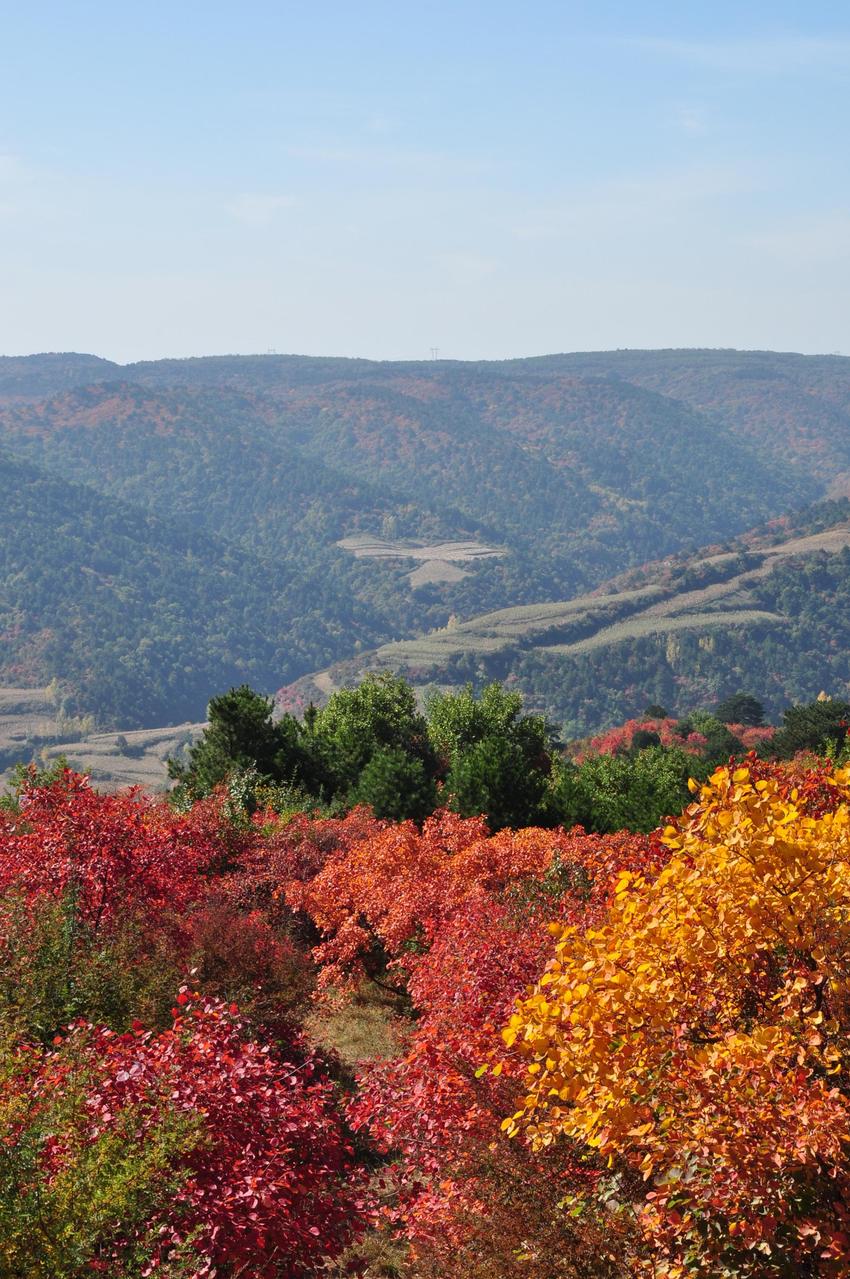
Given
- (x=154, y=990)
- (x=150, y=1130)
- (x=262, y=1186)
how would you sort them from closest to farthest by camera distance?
(x=150, y=1130) → (x=262, y=1186) → (x=154, y=990)

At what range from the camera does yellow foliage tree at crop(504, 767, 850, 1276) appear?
26.0 feet

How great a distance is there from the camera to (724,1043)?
9023mm

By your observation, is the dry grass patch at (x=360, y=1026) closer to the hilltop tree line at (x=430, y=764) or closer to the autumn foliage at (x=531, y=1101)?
the autumn foliage at (x=531, y=1101)

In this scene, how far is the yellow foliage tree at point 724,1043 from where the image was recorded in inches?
312

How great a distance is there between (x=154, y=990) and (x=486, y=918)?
498 cm

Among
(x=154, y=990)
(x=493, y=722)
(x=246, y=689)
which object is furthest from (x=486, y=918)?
(x=493, y=722)

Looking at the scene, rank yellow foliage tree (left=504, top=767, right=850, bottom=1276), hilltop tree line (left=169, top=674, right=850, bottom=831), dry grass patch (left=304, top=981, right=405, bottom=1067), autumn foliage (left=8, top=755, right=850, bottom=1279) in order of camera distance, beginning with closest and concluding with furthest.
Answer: yellow foliage tree (left=504, top=767, right=850, bottom=1276)
autumn foliage (left=8, top=755, right=850, bottom=1279)
dry grass patch (left=304, top=981, right=405, bottom=1067)
hilltop tree line (left=169, top=674, right=850, bottom=831)

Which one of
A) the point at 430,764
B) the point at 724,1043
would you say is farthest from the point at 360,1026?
the point at 430,764

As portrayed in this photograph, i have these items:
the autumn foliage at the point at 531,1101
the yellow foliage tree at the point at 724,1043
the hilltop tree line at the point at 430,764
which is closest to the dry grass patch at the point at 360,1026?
the autumn foliage at the point at 531,1101

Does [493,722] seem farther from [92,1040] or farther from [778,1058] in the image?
[778,1058]

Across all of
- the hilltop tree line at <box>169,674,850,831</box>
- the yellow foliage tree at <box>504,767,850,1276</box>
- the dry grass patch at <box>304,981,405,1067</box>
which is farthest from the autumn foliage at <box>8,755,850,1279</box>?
the hilltop tree line at <box>169,674,850,831</box>

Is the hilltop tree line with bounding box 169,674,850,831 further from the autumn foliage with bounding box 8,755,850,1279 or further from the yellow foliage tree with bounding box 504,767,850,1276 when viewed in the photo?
the yellow foliage tree with bounding box 504,767,850,1276

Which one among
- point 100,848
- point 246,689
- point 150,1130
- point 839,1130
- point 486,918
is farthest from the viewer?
point 246,689

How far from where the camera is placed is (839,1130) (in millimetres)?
7652
